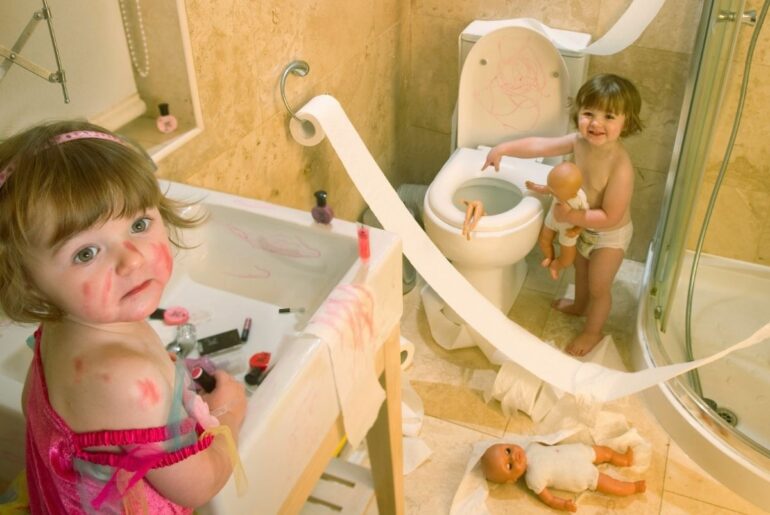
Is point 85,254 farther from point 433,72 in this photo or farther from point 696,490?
point 433,72

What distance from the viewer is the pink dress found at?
74 cm

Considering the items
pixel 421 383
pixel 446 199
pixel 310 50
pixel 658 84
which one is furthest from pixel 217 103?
pixel 658 84

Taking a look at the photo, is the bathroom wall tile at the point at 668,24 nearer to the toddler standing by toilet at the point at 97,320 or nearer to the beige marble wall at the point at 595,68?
the beige marble wall at the point at 595,68

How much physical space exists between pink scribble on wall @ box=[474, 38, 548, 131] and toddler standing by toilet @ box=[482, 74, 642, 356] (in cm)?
8

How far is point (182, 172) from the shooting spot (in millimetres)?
1406

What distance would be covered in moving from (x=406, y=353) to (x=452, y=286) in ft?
0.78

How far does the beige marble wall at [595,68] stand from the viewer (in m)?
2.14

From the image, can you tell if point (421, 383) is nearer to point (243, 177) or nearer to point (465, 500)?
point (465, 500)

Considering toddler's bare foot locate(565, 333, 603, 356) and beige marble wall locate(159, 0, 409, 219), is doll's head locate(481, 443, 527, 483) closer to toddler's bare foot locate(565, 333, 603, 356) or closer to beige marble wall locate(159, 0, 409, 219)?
toddler's bare foot locate(565, 333, 603, 356)

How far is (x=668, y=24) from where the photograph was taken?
2.11 m

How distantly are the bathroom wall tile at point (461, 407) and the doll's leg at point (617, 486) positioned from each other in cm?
29

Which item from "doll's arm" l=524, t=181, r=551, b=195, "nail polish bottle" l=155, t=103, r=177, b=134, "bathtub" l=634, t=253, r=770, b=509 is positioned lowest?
"bathtub" l=634, t=253, r=770, b=509

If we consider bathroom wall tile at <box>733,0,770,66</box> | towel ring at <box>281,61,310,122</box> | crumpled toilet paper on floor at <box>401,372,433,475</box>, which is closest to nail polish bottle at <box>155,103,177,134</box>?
towel ring at <box>281,61,310,122</box>

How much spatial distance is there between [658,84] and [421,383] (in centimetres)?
116
